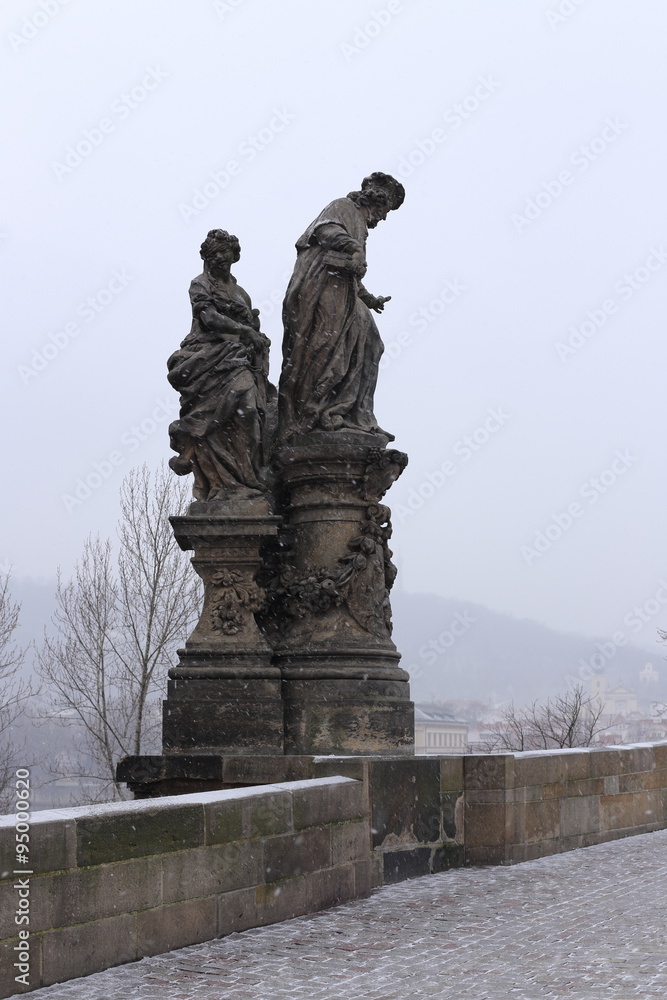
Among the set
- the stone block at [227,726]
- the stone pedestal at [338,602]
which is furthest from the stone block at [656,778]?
the stone block at [227,726]

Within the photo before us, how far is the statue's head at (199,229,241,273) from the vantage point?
29.6ft

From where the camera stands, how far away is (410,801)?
7719mm

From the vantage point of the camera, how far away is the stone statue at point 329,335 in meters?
8.81

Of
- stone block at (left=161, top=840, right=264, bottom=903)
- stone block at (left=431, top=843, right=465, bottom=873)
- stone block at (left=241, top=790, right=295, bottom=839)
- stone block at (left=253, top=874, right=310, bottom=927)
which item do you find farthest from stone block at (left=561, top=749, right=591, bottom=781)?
stone block at (left=161, top=840, right=264, bottom=903)

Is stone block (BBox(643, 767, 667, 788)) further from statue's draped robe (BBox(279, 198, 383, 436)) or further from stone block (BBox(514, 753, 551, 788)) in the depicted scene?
statue's draped robe (BBox(279, 198, 383, 436))

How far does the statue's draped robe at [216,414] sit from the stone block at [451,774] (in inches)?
86.2

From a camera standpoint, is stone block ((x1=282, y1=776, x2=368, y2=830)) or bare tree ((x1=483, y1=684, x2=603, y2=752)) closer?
stone block ((x1=282, y1=776, x2=368, y2=830))

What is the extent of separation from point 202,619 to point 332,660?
0.92 metres

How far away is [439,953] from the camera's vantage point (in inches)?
215

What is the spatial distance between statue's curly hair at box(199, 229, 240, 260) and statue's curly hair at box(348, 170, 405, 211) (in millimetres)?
934

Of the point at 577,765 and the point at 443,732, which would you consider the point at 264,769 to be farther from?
the point at 443,732

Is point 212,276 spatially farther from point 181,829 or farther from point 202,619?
point 181,829

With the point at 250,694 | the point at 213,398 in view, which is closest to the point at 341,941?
the point at 250,694

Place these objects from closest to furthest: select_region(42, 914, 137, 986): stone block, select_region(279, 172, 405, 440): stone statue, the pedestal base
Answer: select_region(42, 914, 137, 986): stone block, the pedestal base, select_region(279, 172, 405, 440): stone statue
